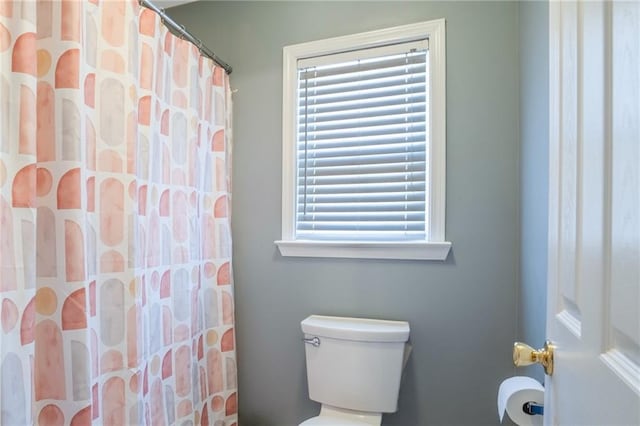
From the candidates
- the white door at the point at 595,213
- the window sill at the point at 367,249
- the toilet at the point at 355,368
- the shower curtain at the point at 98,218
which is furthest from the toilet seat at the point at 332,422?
the white door at the point at 595,213

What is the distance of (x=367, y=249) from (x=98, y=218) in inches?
41.4

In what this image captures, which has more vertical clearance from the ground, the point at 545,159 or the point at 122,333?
the point at 545,159

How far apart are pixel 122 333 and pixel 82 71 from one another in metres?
0.81

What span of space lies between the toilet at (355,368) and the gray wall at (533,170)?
1.53ft

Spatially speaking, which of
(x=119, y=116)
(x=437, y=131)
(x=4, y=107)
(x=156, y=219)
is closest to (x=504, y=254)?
(x=437, y=131)

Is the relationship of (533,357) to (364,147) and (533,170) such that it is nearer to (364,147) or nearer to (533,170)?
(533,170)

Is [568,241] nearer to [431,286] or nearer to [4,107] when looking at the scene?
[431,286]

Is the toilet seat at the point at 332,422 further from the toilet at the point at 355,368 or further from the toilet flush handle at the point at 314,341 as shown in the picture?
the toilet flush handle at the point at 314,341

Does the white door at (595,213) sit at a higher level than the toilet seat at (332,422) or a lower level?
higher

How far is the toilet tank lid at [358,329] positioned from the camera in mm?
1372

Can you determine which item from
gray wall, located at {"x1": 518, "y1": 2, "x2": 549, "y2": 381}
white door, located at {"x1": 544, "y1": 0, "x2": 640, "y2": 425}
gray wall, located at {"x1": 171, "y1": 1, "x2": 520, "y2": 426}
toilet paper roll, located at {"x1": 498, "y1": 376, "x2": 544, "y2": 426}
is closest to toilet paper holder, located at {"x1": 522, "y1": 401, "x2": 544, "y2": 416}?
toilet paper roll, located at {"x1": 498, "y1": 376, "x2": 544, "y2": 426}

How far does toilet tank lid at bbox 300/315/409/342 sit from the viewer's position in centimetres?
137

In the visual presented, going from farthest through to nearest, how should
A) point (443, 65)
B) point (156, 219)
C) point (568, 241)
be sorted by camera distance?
point (443, 65) < point (156, 219) < point (568, 241)

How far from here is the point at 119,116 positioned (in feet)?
3.59
